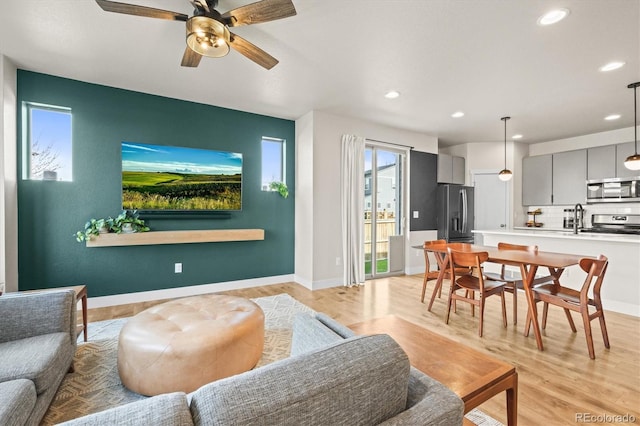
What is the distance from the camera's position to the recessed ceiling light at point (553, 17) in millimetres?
2195

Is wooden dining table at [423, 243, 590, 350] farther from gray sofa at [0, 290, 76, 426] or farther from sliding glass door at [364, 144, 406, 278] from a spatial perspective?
gray sofa at [0, 290, 76, 426]

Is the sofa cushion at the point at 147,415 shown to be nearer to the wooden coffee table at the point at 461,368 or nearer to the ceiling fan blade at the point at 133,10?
the wooden coffee table at the point at 461,368

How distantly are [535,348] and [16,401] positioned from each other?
137 inches

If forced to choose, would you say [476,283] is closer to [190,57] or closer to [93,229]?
[190,57]

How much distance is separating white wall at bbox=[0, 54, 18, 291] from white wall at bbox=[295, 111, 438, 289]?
3410mm

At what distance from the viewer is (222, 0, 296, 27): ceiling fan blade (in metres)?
1.84

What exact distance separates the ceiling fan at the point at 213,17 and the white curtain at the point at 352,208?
2.71 m

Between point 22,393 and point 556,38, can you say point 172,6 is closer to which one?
point 22,393

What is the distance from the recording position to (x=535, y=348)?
8.39ft

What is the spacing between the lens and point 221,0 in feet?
7.02

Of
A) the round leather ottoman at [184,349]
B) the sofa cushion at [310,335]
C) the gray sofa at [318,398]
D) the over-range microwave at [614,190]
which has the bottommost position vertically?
the round leather ottoman at [184,349]

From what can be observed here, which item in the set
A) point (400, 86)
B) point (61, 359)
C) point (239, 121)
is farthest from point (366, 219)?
point (61, 359)

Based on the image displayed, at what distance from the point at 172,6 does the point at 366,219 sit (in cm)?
396

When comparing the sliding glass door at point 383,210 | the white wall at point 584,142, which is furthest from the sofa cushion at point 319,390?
the white wall at point 584,142
